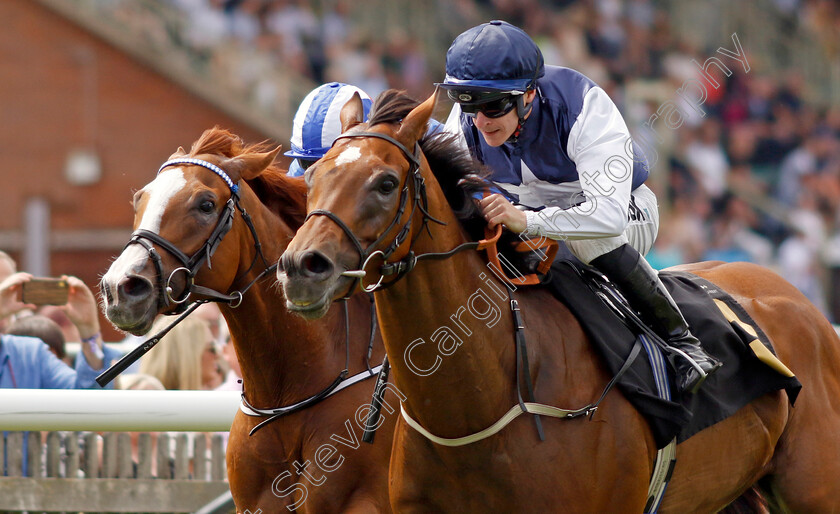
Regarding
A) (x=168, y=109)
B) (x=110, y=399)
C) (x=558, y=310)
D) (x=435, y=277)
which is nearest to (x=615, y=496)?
(x=558, y=310)

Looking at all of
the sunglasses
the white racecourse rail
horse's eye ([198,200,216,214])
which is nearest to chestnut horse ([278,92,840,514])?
the sunglasses

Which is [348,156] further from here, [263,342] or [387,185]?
[263,342]

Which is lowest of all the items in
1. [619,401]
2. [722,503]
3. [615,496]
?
[722,503]

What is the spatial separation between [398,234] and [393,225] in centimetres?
3

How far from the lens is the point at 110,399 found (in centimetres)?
457

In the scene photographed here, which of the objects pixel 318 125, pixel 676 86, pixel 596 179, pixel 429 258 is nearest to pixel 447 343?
pixel 429 258

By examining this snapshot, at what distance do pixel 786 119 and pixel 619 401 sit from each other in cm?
1204

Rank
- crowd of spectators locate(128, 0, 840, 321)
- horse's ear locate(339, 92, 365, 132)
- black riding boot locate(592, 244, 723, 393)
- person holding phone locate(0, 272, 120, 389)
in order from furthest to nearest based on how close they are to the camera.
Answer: crowd of spectators locate(128, 0, 840, 321) < person holding phone locate(0, 272, 120, 389) < black riding boot locate(592, 244, 723, 393) < horse's ear locate(339, 92, 365, 132)

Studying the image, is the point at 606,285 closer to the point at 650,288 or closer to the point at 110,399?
the point at 650,288

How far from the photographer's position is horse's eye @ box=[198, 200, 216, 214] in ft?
12.5

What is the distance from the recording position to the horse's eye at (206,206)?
151 inches

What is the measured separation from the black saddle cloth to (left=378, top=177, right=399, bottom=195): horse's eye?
2.73 ft

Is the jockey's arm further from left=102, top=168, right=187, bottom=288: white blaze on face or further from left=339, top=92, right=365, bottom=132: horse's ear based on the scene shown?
left=102, top=168, right=187, bottom=288: white blaze on face

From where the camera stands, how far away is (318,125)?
438 cm
